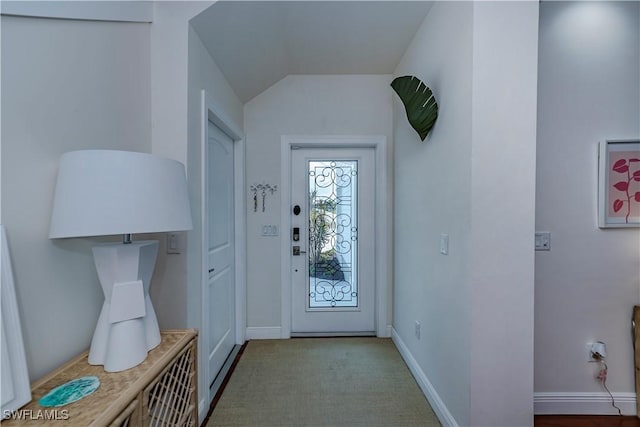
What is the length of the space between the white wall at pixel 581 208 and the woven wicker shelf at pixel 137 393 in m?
1.95

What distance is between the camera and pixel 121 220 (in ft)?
2.92

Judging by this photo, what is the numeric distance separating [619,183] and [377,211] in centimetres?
163

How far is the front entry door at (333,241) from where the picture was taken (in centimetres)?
280

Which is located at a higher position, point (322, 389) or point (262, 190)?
point (262, 190)

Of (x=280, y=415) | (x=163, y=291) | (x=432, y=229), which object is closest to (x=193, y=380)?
(x=163, y=291)

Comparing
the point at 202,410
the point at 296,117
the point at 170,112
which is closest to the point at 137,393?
the point at 202,410

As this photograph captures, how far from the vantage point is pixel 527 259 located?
135cm

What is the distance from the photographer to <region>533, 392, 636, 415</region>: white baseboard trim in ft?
5.62

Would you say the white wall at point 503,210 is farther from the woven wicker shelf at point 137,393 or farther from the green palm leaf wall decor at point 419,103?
the woven wicker shelf at point 137,393

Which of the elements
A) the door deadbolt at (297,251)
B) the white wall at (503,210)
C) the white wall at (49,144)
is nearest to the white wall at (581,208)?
the white wall at (503,210)

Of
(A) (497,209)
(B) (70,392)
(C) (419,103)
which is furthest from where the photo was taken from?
(C) (419,103)

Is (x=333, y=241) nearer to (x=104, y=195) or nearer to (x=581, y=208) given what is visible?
(x=581, y=208)

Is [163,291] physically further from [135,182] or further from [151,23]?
[151,23]

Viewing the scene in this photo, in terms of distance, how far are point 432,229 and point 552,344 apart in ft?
3.19
